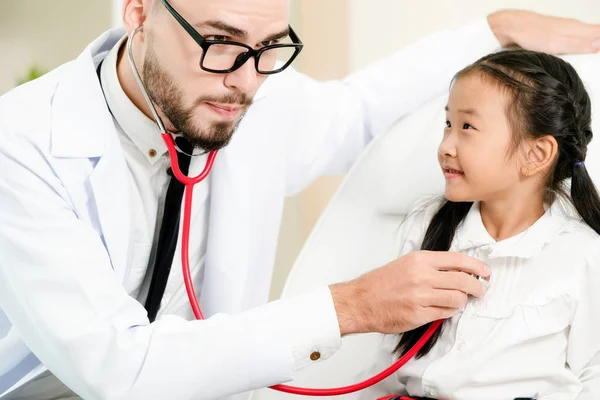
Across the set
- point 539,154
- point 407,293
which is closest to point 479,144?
point 539,154

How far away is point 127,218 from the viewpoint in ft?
4.90

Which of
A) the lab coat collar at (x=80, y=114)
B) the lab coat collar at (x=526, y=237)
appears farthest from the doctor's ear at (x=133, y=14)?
the lab coat collar at (x=526, y=237)

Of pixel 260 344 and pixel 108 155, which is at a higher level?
pixel 108 155

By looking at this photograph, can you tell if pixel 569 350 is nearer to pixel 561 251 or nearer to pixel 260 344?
pixel 561 251

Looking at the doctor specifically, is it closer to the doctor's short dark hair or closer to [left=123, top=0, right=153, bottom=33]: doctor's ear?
[left=123, top=0, right=153, bottom=33]: doctor's ear

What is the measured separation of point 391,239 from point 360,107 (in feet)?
1.19

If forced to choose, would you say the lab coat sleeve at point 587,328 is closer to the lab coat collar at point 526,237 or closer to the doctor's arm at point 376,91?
the lab coat collar at point 526,237

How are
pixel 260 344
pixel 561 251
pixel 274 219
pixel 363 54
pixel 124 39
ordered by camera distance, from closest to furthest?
pixel 260 344
pixel 561 251
pixel 124 39
pixel 274 219
pixel 363 54

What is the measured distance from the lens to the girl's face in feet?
4.53

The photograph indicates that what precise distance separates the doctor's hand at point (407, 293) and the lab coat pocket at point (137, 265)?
0.47m

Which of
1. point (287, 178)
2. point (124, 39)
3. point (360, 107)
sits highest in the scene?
point (124, 39)

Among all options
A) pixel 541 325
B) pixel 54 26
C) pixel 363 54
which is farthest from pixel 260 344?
pixel 54 26

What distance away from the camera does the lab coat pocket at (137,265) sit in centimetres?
158

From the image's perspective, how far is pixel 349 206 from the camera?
185 cm
